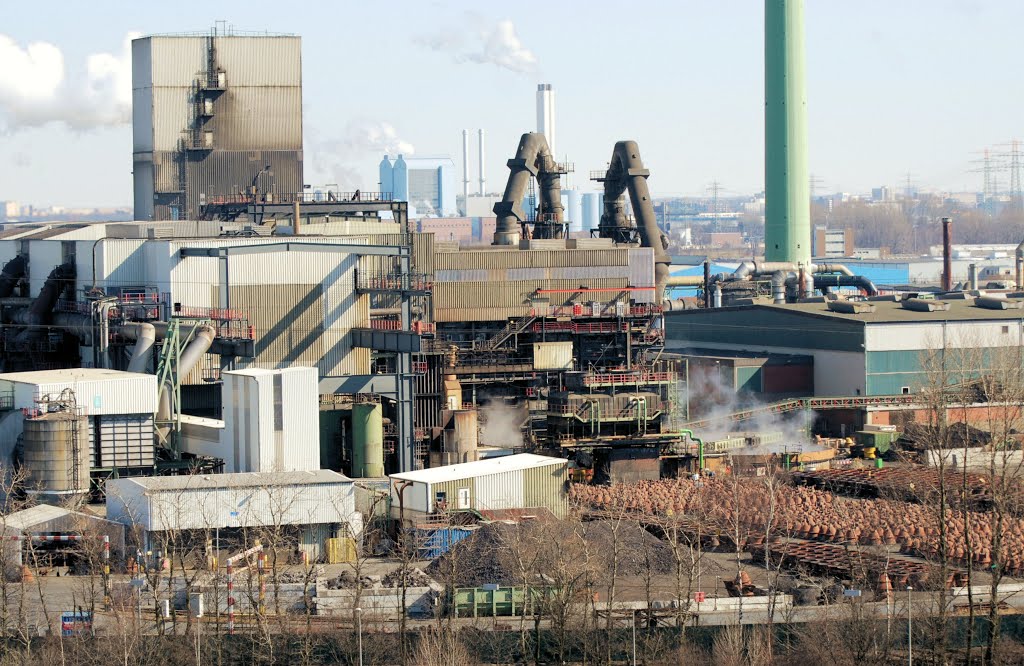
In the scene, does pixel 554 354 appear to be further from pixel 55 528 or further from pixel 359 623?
pixel 359 623

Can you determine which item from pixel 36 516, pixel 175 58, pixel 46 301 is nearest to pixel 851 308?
pixel 175 58

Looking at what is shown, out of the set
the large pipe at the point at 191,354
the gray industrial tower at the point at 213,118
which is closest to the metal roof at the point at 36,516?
the large pipe at the point at 191,354

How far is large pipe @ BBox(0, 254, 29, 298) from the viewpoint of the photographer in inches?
1913

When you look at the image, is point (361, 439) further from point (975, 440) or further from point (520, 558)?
point (975, 440)

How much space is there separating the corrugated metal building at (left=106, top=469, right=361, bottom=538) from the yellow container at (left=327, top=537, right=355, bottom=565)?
23 centimetres

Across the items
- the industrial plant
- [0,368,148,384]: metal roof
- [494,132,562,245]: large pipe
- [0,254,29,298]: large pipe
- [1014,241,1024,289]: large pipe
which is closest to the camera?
the industrial plant

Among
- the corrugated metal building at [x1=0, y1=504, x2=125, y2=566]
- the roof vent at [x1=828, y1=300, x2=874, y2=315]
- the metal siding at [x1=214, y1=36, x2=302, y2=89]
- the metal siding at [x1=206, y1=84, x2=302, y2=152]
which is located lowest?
the corrugated metal building at [x1=0, y1=504, x2=125, y2=566]

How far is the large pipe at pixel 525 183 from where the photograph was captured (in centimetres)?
6444

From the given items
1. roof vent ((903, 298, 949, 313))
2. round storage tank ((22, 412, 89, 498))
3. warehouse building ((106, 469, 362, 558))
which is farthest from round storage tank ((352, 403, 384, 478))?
roof vent ((903, 298, 949, 313))

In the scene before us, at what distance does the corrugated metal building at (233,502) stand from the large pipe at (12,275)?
1555 centimetres

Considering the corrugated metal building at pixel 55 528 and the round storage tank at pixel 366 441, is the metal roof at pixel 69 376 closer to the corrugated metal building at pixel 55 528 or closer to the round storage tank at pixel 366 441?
the corrugated metal building at pixel 55 528

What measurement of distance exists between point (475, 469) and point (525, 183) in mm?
28756

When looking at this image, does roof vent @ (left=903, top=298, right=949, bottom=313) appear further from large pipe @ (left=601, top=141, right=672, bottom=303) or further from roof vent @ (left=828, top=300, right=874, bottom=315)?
large pipe @ (left=601, top=141, right=672, bottom=303)

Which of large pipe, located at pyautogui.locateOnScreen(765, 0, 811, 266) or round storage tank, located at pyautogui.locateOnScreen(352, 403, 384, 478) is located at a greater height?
large pipe, located at pyautogui.locateOnScreen(765, 0, 811, 266)
